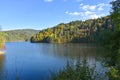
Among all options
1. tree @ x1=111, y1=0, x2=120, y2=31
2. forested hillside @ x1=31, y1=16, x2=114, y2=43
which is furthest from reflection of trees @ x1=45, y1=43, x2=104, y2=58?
forested hillside @ x1=31, y1=16, x2=114, y2=43

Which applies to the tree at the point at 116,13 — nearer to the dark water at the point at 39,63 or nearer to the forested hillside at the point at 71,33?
the dark water at the point at 39,63

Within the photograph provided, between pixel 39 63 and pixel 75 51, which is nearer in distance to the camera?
pixel 39 63

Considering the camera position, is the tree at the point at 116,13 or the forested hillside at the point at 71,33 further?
the forested hillside at the point at 71,33

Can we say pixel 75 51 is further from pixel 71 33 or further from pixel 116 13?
pixel 71 33

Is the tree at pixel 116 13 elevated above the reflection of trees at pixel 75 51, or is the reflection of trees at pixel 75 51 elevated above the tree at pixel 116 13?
the tree at pixel 116 13

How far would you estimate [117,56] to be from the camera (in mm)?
8203

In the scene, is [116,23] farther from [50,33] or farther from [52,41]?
[50,33]

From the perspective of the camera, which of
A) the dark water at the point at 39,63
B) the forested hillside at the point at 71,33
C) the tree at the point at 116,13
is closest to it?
the dark water at the point at 39,63

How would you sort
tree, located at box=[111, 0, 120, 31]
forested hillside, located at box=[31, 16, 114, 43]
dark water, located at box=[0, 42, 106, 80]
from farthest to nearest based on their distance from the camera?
forested hillside, located at box=[31, 16, 114, 43]
tree, located at box=[111, 0, 120, 31]
dark water, located at box=[0, 42, 106, 80]

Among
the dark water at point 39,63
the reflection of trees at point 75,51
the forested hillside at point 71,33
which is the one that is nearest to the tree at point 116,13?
the dark water at point 39,63

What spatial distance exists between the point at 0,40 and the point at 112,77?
77.9m

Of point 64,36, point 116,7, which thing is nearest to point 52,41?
point 64,36

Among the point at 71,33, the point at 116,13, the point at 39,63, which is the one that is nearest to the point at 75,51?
the point at 39,63

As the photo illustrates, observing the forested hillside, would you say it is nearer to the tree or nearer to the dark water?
the dark water
